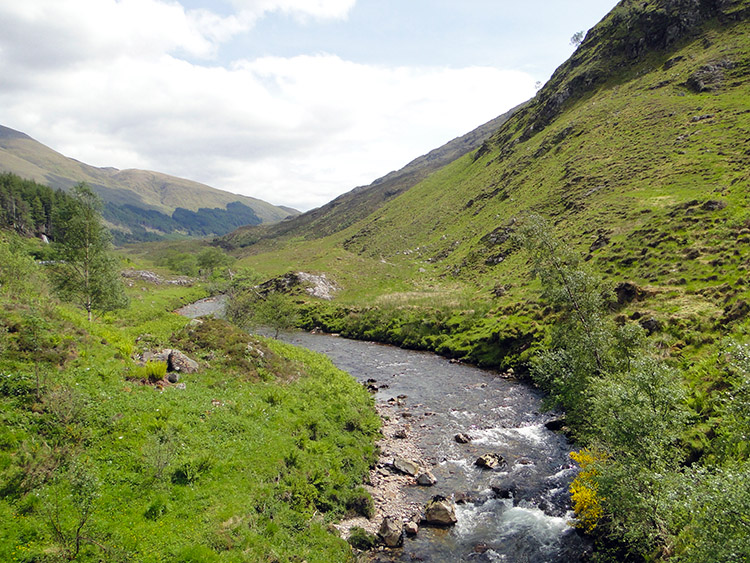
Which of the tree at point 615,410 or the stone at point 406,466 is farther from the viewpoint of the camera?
the stone at point 406,466

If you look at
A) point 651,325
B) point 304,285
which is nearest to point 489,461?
point 651,325

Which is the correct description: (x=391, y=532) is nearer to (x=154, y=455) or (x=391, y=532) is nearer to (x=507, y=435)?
(x=154, y=455)

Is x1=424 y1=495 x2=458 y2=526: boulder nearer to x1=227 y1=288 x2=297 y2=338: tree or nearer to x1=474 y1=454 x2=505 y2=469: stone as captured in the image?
x1=474 y1=454 x2=505 y2=469: stone

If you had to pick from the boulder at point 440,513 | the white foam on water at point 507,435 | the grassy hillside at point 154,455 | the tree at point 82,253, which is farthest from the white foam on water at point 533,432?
the tree at point 82,253

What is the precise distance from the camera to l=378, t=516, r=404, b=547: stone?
61.6 feet

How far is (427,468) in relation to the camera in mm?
25922

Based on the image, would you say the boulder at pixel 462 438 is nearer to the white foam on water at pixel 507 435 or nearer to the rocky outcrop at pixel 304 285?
the white foam on water at pixel 507 435

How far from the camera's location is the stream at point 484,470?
61.3 feet

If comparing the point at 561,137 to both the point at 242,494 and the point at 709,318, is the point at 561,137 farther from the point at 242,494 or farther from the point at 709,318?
the point at 242,494

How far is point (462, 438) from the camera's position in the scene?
29438 mm

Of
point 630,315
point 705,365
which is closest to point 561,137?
point 630,315

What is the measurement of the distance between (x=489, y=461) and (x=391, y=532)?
1003cm

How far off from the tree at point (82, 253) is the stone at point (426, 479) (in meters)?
40.3

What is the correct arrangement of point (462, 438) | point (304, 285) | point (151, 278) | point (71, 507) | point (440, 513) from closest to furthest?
point (71, 507) < point (440, 513) < point (462, 438) < point (304, 285) < point (151, 278)
